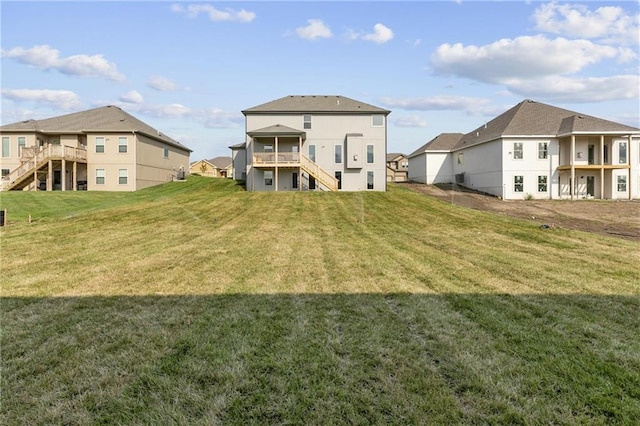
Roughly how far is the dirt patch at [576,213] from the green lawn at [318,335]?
289 inches

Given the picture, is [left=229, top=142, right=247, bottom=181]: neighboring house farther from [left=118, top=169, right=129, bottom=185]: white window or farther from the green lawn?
the green lawn

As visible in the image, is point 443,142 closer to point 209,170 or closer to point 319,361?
point 319,361

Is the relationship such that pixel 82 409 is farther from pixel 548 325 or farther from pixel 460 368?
pixel 548 325

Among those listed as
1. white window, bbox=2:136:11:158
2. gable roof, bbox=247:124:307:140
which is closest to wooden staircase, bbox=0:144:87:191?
white window, bbox=2:136:11:158

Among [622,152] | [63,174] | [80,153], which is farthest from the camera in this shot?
[80,153]

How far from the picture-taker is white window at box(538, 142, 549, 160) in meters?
31.0

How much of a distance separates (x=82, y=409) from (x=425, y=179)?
4380 centimetres

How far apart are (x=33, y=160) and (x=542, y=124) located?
42.7 m

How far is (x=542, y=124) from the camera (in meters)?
31.8

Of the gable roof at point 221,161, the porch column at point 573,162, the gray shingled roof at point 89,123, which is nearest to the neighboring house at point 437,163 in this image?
the porch column at point 573,162

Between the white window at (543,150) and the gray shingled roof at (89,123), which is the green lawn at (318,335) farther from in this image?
the gray shingled roof at (89,123)

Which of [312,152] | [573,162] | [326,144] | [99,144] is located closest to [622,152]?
[573,162]

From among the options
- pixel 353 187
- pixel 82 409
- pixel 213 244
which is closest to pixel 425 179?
pixel 353 187

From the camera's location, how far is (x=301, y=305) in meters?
5.96
